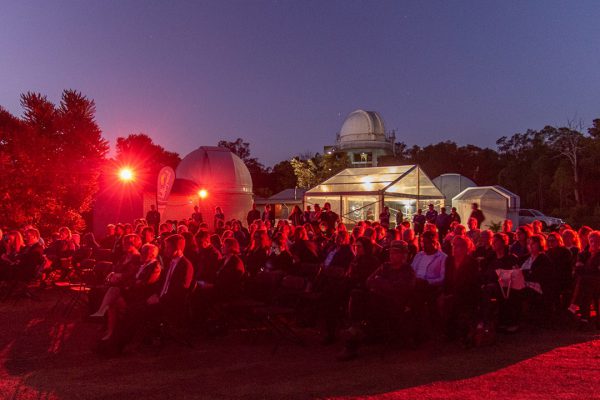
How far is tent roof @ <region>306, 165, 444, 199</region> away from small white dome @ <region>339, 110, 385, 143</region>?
26.2 meters

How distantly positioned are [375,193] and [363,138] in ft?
96.8

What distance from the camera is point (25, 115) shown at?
12.3 m

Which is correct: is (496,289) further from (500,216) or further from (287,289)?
(500,216)

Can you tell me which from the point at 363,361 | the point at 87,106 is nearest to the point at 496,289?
the point at 363,361

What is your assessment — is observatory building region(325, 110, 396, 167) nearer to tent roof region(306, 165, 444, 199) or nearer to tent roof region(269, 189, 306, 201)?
tent roof region(269, 189, 306, 201)

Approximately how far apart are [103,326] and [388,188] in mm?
Result: 16686

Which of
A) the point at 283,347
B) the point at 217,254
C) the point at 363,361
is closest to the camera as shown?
the point at 363,361

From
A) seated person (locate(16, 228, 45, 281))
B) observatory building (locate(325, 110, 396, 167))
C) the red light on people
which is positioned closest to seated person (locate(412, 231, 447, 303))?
seated person (locate(16, 228, 45, 281))

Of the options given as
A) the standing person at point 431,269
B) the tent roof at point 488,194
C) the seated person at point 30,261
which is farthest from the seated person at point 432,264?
the tent roof at point 488,194

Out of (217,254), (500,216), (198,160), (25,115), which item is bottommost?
(217,254)

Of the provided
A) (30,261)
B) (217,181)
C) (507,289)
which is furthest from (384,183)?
(30,261)

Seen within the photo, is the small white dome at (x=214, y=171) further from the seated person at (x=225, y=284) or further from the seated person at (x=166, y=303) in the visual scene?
the seated person at (x=166, y=303)

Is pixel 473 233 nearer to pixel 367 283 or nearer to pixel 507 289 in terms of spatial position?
pixel 507 289

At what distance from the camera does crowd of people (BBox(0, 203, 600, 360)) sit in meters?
6.27
